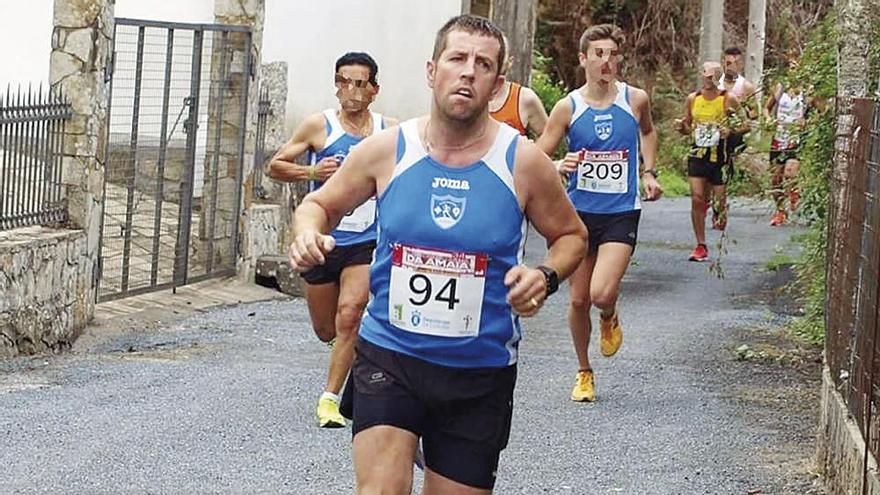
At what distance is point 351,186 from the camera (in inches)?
232

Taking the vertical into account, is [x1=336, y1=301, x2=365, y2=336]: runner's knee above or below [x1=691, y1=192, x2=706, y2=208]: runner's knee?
below

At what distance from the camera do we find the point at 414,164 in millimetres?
5758

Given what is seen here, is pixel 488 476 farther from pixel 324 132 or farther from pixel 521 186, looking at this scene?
pixel 324 132

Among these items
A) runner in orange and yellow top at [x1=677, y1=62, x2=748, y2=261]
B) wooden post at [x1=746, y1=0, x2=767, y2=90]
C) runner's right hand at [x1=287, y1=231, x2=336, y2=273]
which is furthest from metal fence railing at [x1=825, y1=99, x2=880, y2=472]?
wooden post at [x1=746, y1=0, x2=767, y2=90]

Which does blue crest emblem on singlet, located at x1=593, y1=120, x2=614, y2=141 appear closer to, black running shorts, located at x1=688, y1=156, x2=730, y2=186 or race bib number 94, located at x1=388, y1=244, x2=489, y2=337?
race bib number 94, located at x1=388, y1=244, x2=489, y2=337

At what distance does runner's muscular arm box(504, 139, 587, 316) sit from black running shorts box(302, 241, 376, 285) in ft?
11.1

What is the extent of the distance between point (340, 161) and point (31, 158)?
3300 mm

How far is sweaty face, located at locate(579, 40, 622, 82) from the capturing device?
34.3ft

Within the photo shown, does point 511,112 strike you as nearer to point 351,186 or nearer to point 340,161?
point 340,161

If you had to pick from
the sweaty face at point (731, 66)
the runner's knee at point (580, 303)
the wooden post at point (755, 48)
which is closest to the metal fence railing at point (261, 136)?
Answer: the sweaty face at point (731, 66)

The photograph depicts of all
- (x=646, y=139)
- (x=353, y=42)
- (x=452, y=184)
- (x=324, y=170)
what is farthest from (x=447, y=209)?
(x=353, y=42)

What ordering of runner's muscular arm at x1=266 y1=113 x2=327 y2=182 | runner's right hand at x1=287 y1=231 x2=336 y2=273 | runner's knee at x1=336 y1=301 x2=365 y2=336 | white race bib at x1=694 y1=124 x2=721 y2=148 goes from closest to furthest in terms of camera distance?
runner's right hand at x1=287 y1=231 x2=336 y2=273 < runner's knee at x1=336 y1=301 x2=365 y2=336 < runner's muscular arm at x1=266 y1=113 x2=327 y2=182 < white race bib at x1=694 y1=124 x2=721 y2=148

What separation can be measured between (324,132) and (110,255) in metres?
4.87

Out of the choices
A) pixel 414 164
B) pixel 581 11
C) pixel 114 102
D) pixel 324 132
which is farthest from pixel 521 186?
pixel 581 11
